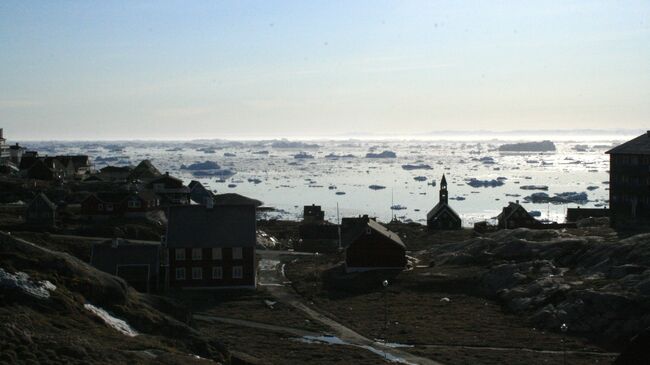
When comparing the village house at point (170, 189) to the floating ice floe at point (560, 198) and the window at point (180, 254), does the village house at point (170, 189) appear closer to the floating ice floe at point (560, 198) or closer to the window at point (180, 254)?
the window at point (180, 254)

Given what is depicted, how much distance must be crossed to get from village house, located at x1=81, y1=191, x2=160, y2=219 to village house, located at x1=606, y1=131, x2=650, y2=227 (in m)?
38.5

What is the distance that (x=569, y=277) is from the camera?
40.7 meters

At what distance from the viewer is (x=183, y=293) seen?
41.9 meters

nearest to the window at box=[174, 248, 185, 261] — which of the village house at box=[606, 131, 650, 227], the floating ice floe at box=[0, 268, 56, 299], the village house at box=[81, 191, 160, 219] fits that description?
the floating ice floe at box=[0, 268, 56, 299]

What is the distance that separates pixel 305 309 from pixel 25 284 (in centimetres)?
1814

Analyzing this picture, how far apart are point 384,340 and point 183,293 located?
14.2 meters

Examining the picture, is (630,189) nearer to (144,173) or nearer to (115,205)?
(115,205)

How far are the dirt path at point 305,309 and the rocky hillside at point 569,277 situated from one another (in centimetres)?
854

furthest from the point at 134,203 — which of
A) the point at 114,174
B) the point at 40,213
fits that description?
the point at 114,174

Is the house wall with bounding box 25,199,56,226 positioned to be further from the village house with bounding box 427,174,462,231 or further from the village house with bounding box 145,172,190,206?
the village house with bounding box 427,174,462,231

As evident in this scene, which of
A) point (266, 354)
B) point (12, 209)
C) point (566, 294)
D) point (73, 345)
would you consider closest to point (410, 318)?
point (566, 294)

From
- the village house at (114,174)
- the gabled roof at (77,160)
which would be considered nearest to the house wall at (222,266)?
the village house at (114,174)

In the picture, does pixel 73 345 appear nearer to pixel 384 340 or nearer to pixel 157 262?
pixel 384 340

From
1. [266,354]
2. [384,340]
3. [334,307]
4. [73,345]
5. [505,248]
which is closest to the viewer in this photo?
[73,345]
